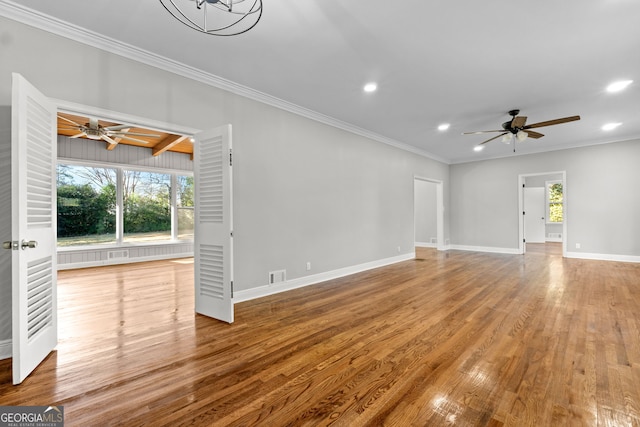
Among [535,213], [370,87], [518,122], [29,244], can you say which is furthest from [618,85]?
[535,213]

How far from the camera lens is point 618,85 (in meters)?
3.76

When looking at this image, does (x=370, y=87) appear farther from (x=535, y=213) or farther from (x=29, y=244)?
(x=535, y=213)

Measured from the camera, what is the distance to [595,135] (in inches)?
246

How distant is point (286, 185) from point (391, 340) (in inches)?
103

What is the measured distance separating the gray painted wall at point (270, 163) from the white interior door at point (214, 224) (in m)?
0.47

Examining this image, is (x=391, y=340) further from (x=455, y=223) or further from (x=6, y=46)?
(x=455, y=223)

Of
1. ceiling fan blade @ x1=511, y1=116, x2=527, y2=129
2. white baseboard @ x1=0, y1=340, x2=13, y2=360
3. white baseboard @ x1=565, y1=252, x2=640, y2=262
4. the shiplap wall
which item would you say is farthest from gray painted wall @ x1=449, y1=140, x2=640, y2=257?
white baseboard @ x1=0, y1=340, x2=13, y2=360

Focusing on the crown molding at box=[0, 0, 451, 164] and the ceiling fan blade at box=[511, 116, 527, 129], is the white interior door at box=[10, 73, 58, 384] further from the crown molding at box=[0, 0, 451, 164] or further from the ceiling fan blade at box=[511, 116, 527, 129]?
the ceiling fan blade at box=[511, 116, 527, 129]

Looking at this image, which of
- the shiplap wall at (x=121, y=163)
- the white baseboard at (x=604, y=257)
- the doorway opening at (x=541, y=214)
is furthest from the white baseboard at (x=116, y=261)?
the doorway opening at (x=541, y=214)

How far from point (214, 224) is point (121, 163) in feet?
18.0

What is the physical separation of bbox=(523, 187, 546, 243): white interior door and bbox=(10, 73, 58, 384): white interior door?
41.4 ft

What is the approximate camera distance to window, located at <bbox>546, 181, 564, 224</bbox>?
34.7 ft

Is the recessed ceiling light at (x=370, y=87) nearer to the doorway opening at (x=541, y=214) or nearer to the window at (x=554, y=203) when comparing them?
the doorway opening at (x=541, y=214)

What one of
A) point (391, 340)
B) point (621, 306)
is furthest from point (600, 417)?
point (621, 306)
